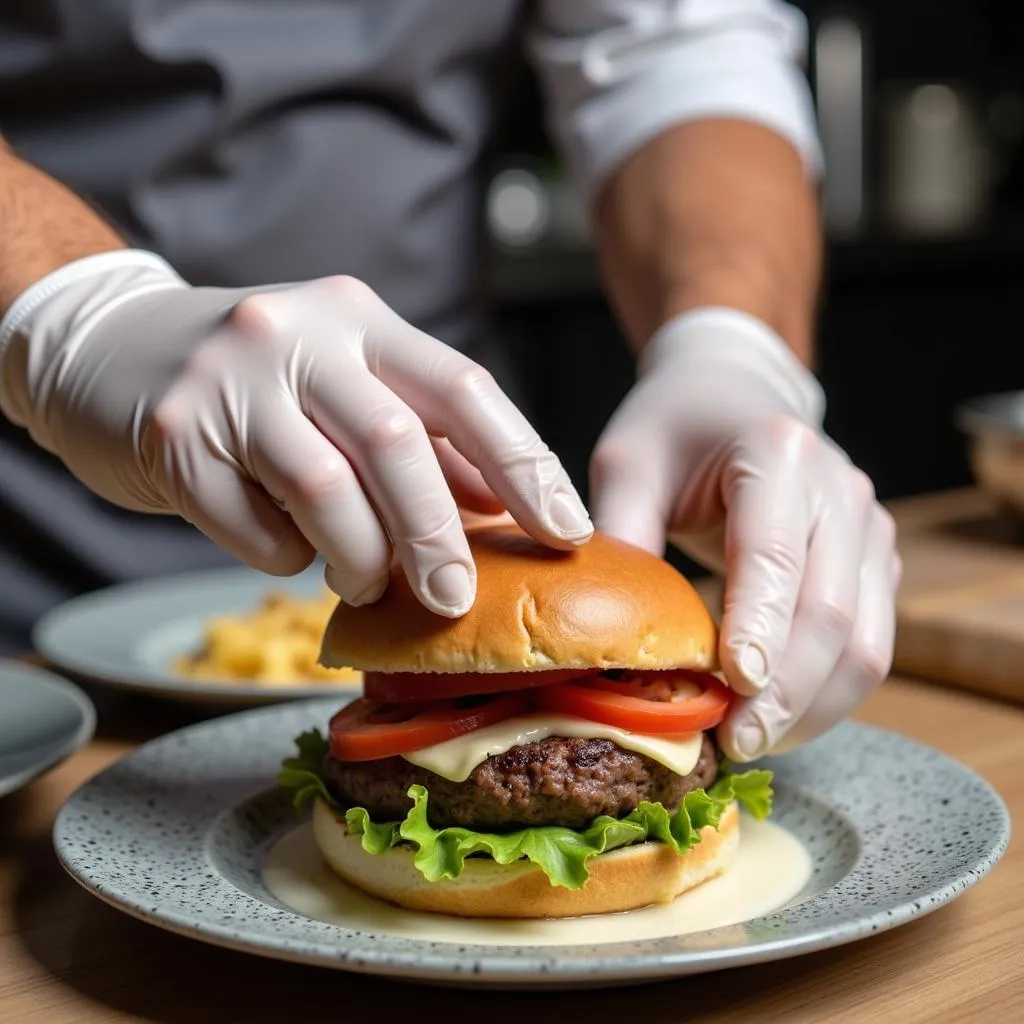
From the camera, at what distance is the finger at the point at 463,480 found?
1.41 m

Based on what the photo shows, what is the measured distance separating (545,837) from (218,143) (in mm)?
1418

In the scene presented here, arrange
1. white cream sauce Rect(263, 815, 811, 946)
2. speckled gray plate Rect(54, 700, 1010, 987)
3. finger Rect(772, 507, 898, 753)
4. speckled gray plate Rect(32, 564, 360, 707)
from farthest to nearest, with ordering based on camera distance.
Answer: speckled gray plate Rect(32, 564, 360, 707) → finger Rect(772, 507, 898, 753) → white cream sauce Rect(263, 815, 811, 946) → speckled gray plate Rect(54, 700, 1010, 987)

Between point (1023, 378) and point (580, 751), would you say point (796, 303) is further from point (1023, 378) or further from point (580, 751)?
point (1023, 378)

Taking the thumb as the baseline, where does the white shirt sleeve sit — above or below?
above

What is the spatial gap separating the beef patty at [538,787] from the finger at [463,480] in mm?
252

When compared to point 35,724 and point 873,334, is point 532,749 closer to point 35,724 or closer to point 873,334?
point 35,724

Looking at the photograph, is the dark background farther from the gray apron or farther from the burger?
the burger

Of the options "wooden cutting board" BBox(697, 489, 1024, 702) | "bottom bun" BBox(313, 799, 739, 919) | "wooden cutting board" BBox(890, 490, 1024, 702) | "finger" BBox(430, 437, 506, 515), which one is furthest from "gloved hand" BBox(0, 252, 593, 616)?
"wooden cutting board" BBox(890, 490, 1024, 702)

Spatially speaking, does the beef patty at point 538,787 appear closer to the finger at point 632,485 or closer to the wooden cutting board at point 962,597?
the finger at point 632,485

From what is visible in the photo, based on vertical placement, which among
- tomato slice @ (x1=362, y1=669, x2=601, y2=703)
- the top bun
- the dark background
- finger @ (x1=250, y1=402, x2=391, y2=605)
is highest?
finger @ (x1=250, y1=402, x2=391, y2=605)

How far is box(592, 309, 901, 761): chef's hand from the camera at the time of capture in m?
1.42

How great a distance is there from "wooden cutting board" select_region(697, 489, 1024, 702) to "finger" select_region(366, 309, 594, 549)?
439 mm

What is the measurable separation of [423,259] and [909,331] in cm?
310

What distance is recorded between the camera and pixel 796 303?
2379 millimetres
